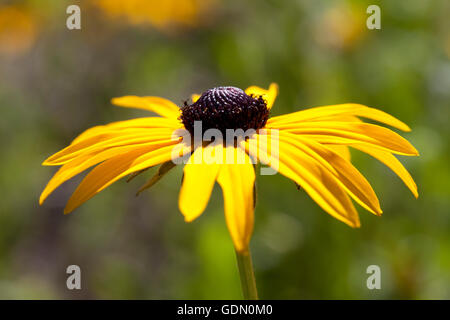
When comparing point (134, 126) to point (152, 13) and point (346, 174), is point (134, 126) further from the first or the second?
point (152, 13)

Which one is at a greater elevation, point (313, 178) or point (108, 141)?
point (108, 141)

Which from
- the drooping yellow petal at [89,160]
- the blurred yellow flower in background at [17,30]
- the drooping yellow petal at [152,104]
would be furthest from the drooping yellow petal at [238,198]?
the blurred yellow flower in background at [17,30]

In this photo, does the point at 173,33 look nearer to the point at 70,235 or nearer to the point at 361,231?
the point at 70,235

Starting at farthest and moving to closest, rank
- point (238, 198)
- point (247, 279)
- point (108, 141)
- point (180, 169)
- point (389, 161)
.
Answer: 1. point (180, 169)
2. point (108, 141)
3. point (389, 161)
4. point (247, 279)
5. point (238, 198)

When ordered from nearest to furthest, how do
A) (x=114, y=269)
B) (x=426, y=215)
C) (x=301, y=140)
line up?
(x=301, y=140), (x=426, y=215), (x=114, y=269)

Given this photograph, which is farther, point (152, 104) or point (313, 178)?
point (152, 104)

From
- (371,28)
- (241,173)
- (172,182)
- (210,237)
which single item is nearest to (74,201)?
(241,173)

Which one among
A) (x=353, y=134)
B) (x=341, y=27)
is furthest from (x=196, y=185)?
(x=341, y=27)
